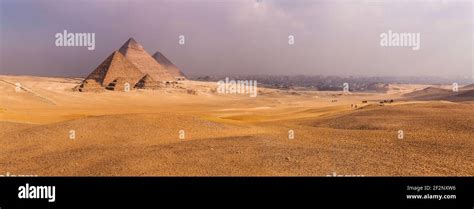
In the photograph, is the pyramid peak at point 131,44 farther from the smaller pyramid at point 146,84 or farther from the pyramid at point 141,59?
the smaller pyramid at point 146,84

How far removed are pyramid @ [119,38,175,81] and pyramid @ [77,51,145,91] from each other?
23.3 m

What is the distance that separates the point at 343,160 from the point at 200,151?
333cm

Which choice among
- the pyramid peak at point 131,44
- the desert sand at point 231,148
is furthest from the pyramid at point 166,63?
the desert sand at point 231,148

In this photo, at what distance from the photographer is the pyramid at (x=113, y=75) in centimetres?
7024

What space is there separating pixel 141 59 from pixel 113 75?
112 feet

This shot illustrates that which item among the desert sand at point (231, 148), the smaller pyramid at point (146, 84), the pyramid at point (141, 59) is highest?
the pyramid at point (141, 59)

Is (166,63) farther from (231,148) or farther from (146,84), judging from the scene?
(231,148)

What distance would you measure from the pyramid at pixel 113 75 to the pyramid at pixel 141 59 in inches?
919

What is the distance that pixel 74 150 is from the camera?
9766 millimetres

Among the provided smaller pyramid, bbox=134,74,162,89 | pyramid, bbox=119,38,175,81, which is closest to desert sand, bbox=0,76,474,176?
smaller pyramid, bbox=134,74,162,89

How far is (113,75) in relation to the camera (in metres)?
75.6

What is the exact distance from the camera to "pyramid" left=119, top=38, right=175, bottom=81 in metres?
105
